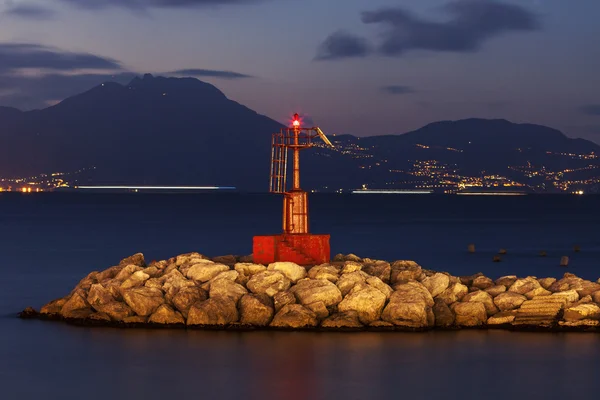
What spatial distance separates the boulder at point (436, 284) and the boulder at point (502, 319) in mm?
1399

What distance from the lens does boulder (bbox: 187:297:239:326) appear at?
22453mm

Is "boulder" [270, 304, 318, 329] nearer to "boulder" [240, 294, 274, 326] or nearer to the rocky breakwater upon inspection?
the rocky breakwater

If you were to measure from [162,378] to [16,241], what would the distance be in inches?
1715

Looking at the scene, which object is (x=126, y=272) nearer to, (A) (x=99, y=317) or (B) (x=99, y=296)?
(B) (x=99, y=296)

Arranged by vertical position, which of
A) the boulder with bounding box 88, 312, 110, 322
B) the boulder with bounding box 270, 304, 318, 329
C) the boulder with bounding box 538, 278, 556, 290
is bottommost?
the boulder with bounding box 88, 312, 110, 322

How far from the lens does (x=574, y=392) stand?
17.9 m

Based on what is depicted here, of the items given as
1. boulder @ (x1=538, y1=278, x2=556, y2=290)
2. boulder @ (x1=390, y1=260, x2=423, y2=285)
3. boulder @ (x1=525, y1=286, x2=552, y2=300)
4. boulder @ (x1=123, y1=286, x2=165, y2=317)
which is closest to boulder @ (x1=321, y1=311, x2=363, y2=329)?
boulder @ (x1=390, y1=260, x2=423, y2=285)

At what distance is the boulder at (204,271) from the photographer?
78.9ft

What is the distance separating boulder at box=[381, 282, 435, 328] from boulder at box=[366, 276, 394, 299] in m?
0.13

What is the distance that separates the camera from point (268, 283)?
23.1m

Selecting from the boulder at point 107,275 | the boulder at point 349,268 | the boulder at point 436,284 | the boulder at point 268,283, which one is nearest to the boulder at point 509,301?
the boulder at point 436,284

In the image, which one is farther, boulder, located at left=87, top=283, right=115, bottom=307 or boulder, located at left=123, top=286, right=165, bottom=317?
boulder, located at left=87, top=283, right=115, bottom=307

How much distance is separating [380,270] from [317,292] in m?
3.01

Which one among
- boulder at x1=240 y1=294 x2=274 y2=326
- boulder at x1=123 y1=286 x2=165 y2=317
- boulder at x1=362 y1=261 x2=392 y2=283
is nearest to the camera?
boulder at x1=240 y1=294 x2=274 y2=326
